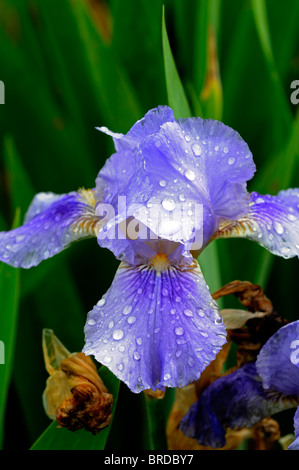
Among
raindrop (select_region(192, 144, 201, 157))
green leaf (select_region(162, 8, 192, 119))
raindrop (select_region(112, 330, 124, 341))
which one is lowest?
raindrop (select_region(112, 330, 124, 341))

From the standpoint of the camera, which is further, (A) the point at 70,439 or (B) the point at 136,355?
(A) the point at 70,439

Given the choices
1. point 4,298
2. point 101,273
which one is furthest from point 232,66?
point 4,298

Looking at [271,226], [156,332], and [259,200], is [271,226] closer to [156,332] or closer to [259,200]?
[259,200]

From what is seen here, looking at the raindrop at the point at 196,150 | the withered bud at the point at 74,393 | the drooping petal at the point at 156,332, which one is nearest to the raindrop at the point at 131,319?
the drooping petal at the point at 156,332

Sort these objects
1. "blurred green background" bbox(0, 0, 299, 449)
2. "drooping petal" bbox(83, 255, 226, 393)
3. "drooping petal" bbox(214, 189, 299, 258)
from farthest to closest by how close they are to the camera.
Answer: "blurred green background" bbox(0, 0, 299, 449) < "drooping petal" bbox(214, 189, 299, 258) < "drooping petal" bbox(83, 255, 226, 393)

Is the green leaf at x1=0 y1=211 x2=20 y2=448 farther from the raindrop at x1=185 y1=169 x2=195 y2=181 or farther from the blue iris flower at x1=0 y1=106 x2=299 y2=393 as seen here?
the raindrop at x1=185 y1=169 x2=195 y2=181

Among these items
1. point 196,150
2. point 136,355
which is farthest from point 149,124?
point 136,355

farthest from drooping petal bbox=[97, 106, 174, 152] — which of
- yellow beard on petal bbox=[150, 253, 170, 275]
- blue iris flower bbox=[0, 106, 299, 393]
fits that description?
yellow beard on petal bbox=[150, 253, 170, 275]
